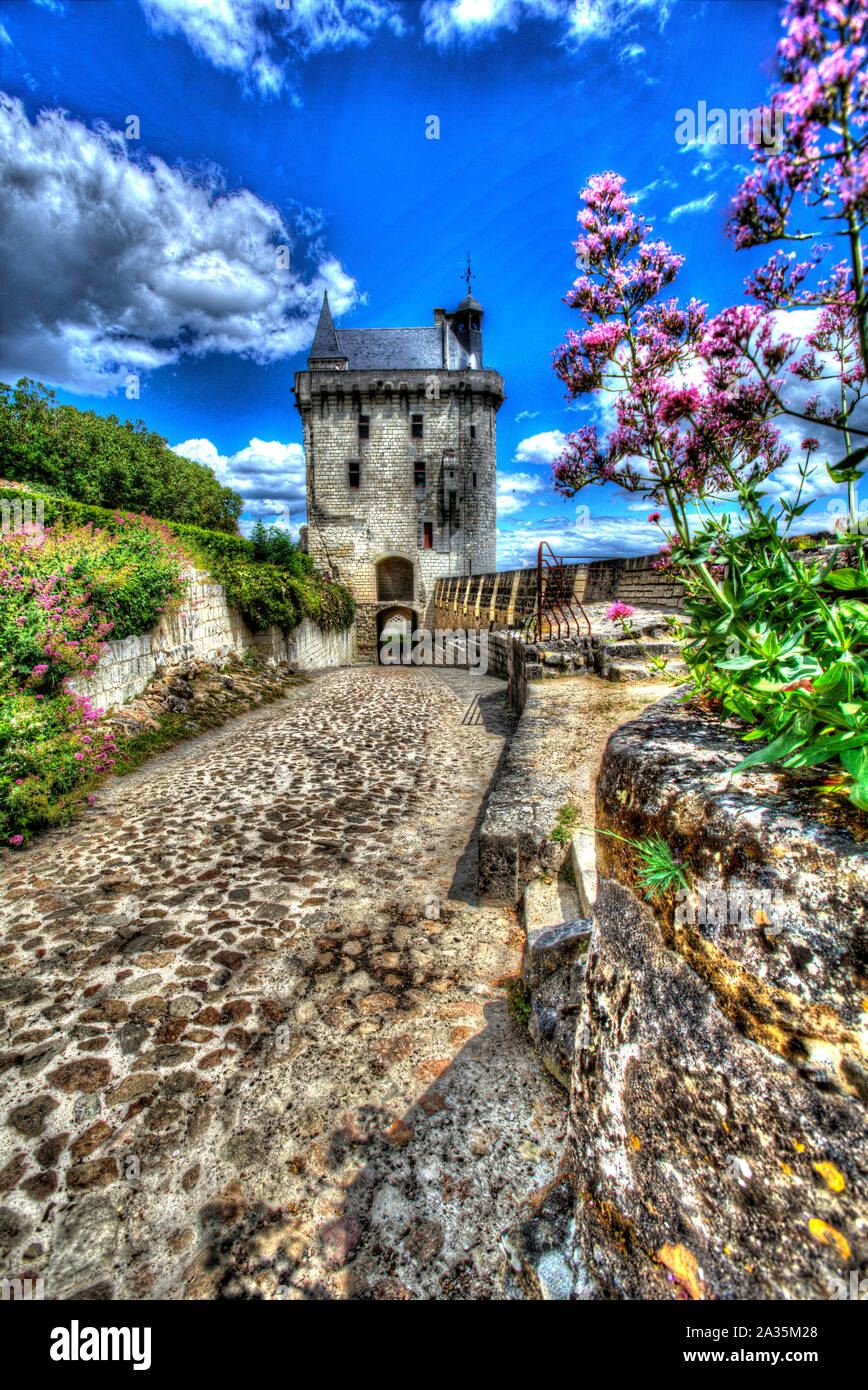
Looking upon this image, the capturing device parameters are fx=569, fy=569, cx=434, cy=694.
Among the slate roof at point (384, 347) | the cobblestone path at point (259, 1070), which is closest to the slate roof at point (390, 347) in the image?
the slate roof at point (384, 347)

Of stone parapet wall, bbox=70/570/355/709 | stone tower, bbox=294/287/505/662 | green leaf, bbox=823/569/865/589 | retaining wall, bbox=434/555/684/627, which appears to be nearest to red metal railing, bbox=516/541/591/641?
retaining wall, bbox=434/555/684/627

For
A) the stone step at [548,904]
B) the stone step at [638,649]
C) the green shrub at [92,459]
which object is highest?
the green shrub at [92,459]

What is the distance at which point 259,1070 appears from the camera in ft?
6.94

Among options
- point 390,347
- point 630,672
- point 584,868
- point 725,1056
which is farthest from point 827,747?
point 390,347

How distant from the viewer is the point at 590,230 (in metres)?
1.82

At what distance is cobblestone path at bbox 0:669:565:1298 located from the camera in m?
1.55

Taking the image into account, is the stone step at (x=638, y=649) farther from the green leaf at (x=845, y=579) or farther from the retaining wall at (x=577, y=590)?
the green leaf at (x=845, y=579)

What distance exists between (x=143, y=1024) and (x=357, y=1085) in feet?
3.16

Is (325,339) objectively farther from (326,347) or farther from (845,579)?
(845,579)

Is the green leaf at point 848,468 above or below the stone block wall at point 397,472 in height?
below

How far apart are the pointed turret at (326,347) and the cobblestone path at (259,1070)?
29330mm

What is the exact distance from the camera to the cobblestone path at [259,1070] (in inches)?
60.9

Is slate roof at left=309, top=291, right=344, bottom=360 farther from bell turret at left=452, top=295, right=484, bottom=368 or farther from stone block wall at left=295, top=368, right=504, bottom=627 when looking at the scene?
bell turret at left=452, top=295, right=484, bottom=368
